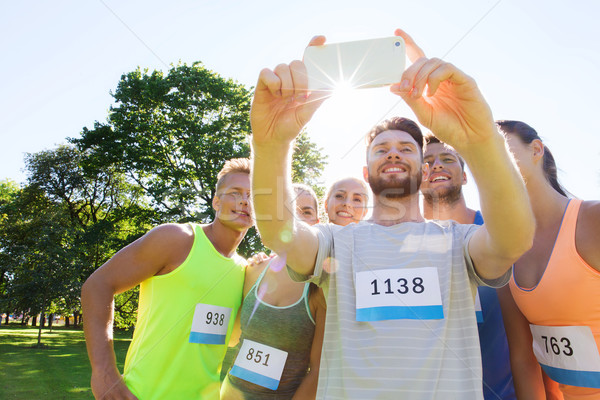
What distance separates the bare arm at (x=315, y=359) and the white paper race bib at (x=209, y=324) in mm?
733

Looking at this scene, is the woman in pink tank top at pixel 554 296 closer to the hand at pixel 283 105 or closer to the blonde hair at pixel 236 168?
the hand at pixel 283 105

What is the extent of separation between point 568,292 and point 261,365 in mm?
1913

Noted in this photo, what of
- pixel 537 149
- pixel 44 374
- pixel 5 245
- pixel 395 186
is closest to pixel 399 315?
pixel 395 186

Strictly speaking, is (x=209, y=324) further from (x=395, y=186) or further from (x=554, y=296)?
(x=554, y=296)

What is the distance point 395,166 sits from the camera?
7.57ft

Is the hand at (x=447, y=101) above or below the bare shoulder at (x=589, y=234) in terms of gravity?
above

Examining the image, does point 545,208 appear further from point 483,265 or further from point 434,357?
point 434,357

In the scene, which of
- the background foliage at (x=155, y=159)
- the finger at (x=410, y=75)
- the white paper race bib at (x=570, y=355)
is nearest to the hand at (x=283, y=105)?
the finger at (x=410, y=75)

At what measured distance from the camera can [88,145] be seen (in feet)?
59.8

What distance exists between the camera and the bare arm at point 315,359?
2.43 meters

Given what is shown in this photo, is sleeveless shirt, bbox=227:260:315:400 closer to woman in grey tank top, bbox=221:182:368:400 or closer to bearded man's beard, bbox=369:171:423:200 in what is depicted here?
woman in grey tank top, bbox=221:182:368:400

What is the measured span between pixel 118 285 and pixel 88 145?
18.3 m

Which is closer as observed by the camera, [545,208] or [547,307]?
[547,307]

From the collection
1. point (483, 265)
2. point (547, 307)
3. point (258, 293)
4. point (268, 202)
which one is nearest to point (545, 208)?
point (547, 307)
